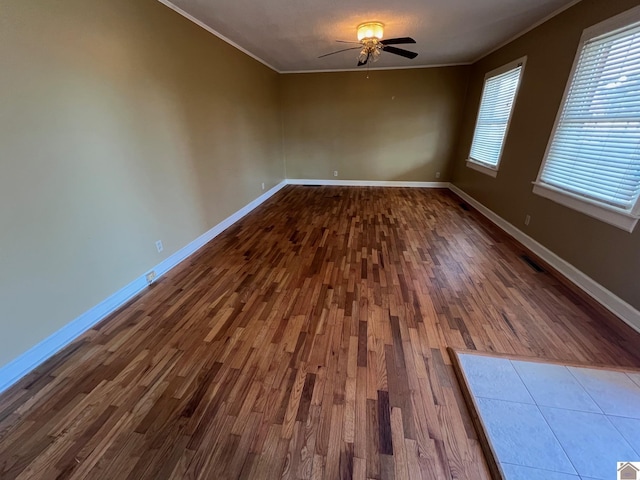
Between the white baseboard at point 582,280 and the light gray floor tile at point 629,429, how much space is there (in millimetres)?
969

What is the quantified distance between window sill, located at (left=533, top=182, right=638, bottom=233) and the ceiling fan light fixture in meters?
2.51

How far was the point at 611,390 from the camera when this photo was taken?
1.45 metres

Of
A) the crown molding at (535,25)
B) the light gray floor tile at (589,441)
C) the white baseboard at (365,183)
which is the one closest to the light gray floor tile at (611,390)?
the light gray floor tile at (589,441)

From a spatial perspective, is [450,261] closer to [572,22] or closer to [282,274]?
[282,274]

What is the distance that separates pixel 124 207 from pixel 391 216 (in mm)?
3544

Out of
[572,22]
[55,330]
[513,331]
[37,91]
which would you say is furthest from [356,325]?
[572,22]

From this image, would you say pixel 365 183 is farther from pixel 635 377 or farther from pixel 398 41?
pixel 635 377

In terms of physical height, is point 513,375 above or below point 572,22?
below

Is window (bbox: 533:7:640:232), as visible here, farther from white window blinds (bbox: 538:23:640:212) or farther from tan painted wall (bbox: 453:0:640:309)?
tan painted wall (bbox: 453:0:640:309)

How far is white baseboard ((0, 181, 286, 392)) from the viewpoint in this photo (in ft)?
5.10

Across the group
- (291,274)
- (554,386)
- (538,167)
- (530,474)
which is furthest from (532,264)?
(291,274)

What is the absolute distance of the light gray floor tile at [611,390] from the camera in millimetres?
1350

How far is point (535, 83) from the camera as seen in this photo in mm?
3197

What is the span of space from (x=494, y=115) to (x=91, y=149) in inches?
205
